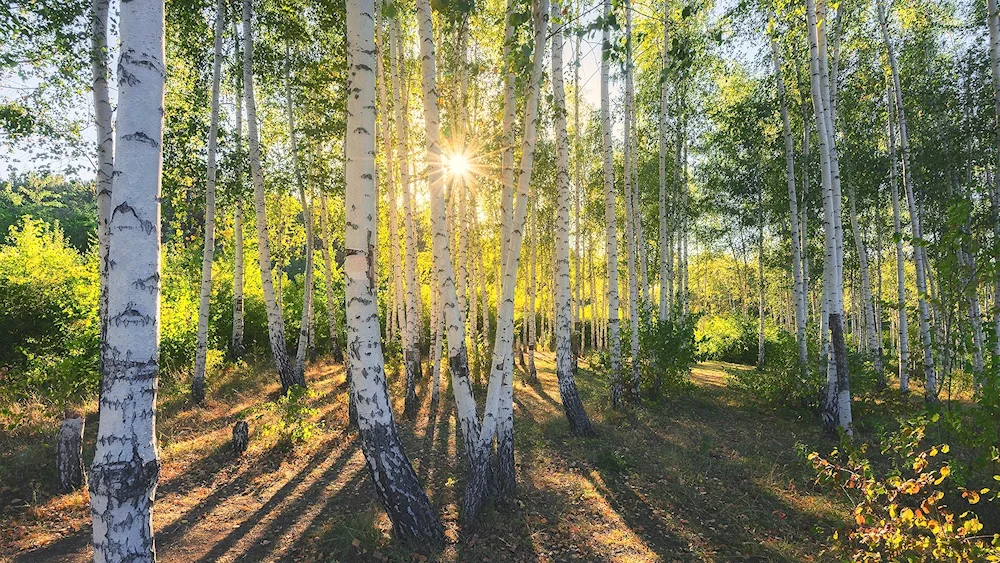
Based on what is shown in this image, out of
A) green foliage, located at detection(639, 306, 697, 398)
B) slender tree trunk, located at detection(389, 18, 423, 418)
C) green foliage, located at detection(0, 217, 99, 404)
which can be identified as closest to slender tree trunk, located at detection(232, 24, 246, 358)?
green foliage, located at detection(0, 217, 99, 404)

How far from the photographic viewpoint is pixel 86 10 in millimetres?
6082

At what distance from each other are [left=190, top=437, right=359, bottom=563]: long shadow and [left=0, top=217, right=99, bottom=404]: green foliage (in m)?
5.33

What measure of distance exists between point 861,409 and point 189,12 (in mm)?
15006

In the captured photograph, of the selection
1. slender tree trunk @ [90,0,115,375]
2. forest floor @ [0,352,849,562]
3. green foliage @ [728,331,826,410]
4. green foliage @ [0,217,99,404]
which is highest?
slender tree trunk @ [90,0,115,375]

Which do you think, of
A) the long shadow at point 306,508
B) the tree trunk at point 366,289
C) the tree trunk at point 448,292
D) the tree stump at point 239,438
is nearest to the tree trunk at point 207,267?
the tree stump at point 239,438

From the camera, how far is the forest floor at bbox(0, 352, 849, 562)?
445cm

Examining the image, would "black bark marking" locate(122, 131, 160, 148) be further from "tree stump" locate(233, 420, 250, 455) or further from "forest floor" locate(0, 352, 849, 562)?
"tree stump" locate(233, 420, 250, 455)

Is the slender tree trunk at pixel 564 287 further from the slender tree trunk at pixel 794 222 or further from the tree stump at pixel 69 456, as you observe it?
the tree stump at pixel 69 456

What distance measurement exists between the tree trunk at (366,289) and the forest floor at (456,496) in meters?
0.67

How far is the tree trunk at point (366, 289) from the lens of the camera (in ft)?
12.3

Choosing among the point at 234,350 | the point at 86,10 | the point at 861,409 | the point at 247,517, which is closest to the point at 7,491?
the point at 247,517

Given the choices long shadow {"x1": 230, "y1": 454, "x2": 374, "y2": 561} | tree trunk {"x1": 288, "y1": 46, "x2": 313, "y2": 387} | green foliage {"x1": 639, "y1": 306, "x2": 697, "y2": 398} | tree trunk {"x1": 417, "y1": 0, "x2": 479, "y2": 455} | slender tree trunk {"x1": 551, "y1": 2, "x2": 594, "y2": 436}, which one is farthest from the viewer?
tree trunk {"x1": 288, "y1": 46, "x2": 313, "y2": 387}

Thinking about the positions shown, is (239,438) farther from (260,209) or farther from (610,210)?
(610,210)

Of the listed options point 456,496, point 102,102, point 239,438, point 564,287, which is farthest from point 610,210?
point 102,102
